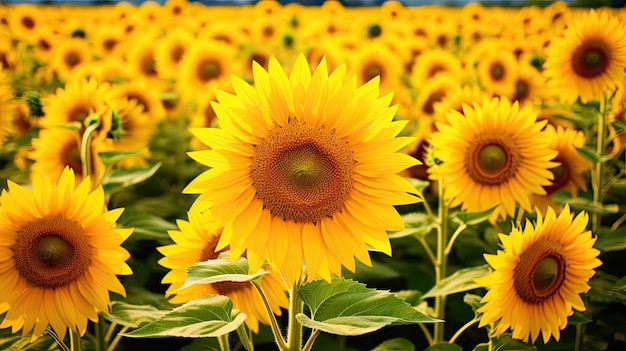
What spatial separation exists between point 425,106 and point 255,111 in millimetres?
2709

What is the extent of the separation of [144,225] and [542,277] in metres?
1.24

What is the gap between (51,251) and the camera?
1.54 m

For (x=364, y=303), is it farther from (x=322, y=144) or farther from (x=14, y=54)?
(x=14, y=54)

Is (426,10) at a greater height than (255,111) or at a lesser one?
greater

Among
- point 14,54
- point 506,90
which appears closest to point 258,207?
point 506,90

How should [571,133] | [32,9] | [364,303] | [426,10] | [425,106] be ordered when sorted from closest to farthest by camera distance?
[364,303]
[571,133]
[425,106]
[32,9]
[426,10]

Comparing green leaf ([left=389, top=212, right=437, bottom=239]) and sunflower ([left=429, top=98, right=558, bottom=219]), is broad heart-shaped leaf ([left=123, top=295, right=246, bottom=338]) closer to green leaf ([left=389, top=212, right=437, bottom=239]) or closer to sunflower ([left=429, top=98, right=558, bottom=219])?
green leaf ([left=389, top=212, right=437, bottom=239])

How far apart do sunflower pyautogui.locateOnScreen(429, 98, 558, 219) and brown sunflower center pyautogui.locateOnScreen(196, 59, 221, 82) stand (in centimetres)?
248

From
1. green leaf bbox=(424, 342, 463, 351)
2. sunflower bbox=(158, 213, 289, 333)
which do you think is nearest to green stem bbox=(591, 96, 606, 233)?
green leaf bbox=(424, 342, 463, 351)

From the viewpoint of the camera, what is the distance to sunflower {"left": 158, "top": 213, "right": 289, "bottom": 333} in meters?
1.75

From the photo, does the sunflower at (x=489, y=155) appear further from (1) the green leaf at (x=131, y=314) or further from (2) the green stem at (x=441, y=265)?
(1) the green leaf at (x=131, y=314)

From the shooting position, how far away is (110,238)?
5.07ft

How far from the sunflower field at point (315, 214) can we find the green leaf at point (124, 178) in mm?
11

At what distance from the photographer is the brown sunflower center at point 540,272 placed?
5.70ft
